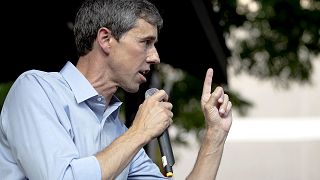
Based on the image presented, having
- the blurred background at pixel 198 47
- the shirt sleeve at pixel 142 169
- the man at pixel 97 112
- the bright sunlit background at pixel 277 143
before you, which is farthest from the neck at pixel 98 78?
the bright sunlit background at pixel 277 143

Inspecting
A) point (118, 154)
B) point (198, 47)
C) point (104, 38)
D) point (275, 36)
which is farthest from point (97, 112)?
point (275, 36)

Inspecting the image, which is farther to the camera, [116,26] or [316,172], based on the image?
[316,172]

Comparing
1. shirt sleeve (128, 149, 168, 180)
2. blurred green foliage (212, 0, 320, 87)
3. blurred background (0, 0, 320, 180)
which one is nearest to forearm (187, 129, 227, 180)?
shirt sleeve (128, 149, 168, 180)

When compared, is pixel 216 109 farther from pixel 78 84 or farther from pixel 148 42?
pixel 78 84

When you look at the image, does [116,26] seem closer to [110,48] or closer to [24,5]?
[110,48]

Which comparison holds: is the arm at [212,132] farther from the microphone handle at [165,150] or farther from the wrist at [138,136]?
the wrist at [138,136]

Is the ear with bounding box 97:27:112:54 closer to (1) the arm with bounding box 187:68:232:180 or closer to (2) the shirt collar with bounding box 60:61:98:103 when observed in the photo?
(2) the shirt collar with bounding box 60:61:98:103

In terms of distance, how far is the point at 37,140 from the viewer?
2.21 meters

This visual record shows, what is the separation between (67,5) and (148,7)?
3268 millimetres

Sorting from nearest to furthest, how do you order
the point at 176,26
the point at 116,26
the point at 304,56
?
the point at 116,26, the point at 176,26, the point at 304,56

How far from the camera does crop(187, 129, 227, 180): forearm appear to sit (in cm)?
267

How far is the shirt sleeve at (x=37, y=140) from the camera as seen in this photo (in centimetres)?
218

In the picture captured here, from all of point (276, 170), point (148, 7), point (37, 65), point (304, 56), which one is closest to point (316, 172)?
point (276, 170)

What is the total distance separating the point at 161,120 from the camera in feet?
7.62
